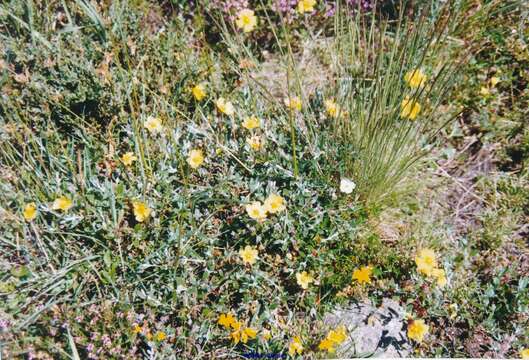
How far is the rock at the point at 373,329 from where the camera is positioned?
216 cm

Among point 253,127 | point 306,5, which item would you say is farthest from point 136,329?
point 306,5

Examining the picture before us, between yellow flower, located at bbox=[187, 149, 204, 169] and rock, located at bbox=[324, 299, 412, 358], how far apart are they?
1034mm

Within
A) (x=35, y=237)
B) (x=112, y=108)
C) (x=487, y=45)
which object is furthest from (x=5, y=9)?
(x=487, y=45)

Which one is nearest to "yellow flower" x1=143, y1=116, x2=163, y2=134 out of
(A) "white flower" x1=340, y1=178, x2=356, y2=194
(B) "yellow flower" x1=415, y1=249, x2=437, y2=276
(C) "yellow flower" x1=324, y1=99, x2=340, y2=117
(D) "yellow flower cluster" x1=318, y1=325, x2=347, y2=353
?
(C) "yellow flower" x1=324, y1=99, x2=340, y2=117

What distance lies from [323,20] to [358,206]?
158cm

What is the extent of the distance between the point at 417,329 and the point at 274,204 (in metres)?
0.88

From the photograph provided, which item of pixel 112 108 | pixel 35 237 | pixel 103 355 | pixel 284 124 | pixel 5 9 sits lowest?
pixel 103 355

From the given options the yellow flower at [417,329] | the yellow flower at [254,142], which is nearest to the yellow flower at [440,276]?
the yellow flower at [417,329]

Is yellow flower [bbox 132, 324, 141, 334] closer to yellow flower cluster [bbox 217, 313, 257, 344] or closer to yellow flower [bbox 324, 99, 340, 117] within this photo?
yellow flower cluster [bbox 217, 313, 257, 344]

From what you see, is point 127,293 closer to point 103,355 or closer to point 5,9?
point 103,355

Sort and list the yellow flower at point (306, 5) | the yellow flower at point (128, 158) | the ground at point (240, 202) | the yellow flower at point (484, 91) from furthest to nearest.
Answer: the yellow flower at point (306, 5)
the yellow flower at point (484, 91)
the yellow flower at point (128, 158)
the ground at point (240, 202)

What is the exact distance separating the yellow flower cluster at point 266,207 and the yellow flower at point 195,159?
38 centimetres

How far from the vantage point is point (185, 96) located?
8.96 ft

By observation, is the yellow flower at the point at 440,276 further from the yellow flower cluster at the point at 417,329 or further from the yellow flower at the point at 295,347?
the yellow flower at the point at 295,347
